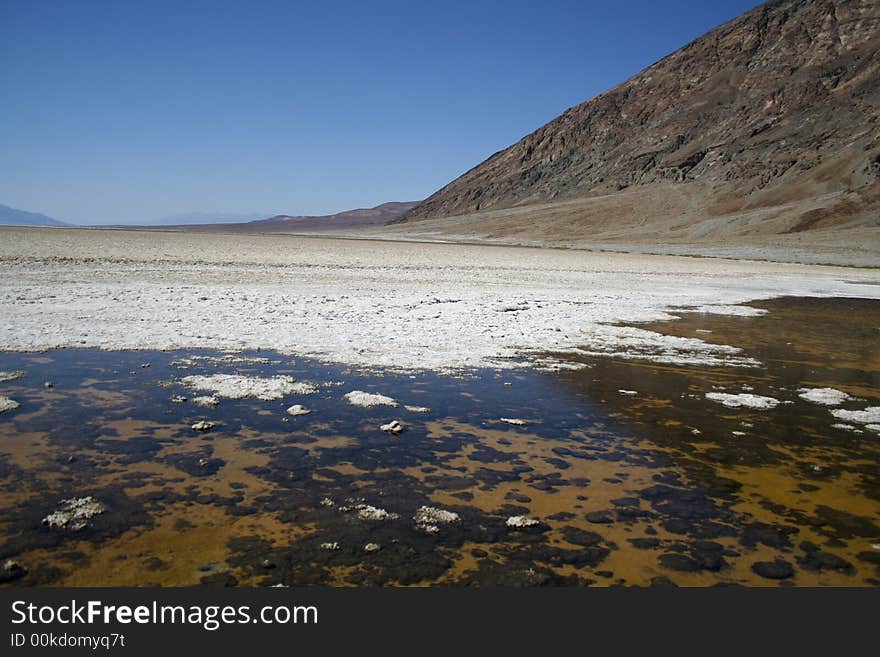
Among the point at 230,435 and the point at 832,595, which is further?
the point at 230,435

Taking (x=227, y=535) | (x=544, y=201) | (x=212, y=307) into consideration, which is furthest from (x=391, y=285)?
(x=544, y=201)

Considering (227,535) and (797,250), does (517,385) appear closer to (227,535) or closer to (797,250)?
(227,535)

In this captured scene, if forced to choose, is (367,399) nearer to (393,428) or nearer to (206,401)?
(393,428)

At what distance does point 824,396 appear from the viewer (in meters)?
7.00

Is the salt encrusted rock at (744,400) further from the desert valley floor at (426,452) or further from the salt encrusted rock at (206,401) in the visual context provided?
the salt encrusted rock at (206,401)

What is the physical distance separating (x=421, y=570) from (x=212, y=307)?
32.6 feet

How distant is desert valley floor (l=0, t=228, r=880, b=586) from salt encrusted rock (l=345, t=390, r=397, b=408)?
0.11 feet

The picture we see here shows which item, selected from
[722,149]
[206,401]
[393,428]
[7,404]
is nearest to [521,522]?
[393,428]

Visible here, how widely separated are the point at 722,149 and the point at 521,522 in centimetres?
10030

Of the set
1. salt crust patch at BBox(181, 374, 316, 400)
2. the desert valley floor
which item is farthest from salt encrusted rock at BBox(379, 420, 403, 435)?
salt crust patch at BBox(181, 374, 316, 400)

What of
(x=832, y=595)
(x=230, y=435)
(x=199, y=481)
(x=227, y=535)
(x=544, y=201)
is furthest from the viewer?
(x=544, y=201)

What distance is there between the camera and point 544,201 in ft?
369

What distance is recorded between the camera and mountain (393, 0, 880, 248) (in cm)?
7138

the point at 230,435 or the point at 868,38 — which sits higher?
the point at 868,38
